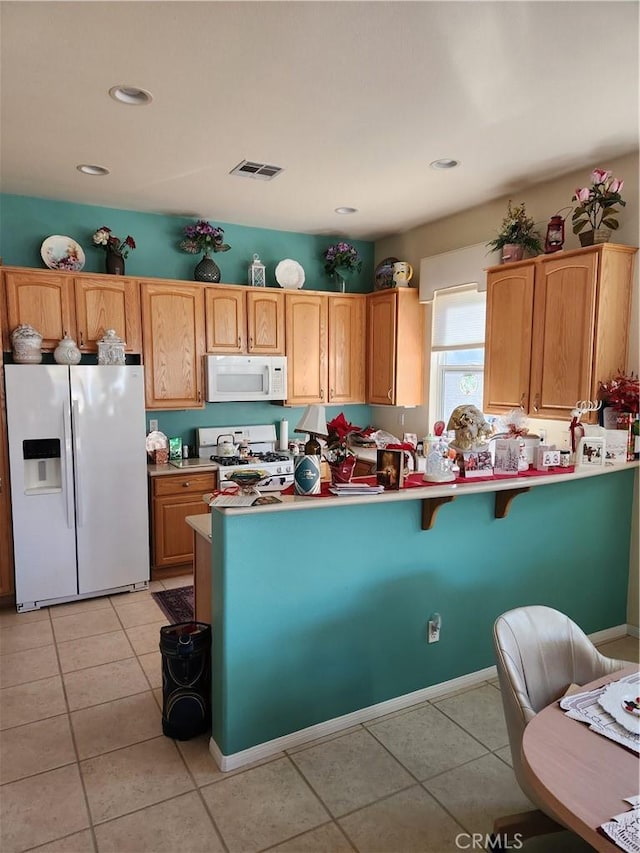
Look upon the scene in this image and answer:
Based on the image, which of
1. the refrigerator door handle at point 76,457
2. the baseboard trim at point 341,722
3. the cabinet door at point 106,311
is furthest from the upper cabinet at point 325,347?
the baseboard trim at point 341,722

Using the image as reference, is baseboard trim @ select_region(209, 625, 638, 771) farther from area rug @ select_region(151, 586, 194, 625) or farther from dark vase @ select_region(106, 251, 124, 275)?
dark vase @ select_region(106, 251, 124, 275)

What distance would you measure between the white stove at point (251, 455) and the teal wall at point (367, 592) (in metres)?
1.86

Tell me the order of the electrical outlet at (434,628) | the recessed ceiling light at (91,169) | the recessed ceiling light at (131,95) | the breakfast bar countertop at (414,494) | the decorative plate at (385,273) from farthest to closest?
the decorative plate at (385,273), the recessed ceiling light at (91,169), the electrical outlet at (434,628), the recessed ceiling light at (131,95), the breakfast bar countertop at (414,494)

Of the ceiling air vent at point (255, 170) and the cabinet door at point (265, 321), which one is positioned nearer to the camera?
the ceiling air vent at point (255, 170)

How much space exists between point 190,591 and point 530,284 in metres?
3.28

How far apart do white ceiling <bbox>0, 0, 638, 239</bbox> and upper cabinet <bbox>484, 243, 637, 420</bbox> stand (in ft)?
2.20

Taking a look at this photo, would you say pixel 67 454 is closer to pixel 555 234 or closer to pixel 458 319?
pixel 458 319

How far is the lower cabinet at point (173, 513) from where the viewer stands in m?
4.24

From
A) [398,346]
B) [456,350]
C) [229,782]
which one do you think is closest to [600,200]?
[456,350]

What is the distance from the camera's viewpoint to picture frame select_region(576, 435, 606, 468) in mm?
3020

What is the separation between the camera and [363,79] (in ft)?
7.87

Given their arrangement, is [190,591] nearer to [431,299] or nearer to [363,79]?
[431,299]

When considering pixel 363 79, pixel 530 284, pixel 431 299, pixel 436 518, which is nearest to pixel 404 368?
pixel 431 299

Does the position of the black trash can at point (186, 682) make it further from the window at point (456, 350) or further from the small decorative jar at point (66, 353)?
the window at point (456, 350)
